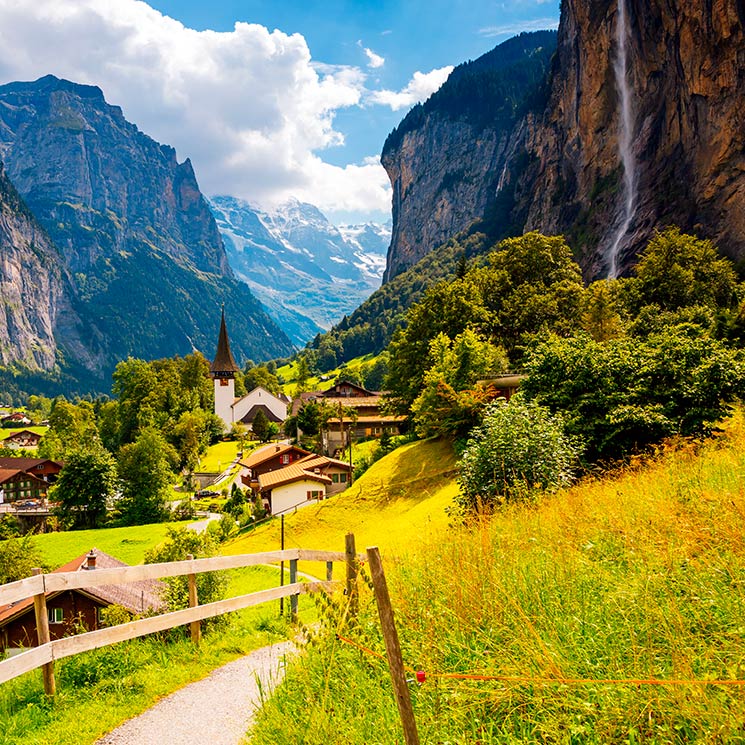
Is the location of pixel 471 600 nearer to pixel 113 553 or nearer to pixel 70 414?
pixel 113 553

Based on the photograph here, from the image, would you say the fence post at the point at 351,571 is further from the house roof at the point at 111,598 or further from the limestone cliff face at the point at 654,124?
the limestone cliff face at the point at 654,124

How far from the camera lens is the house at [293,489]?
40.0 metres

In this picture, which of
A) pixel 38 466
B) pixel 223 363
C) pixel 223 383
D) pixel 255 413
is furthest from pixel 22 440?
pixel 255 413

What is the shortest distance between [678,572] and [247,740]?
11.5 ft

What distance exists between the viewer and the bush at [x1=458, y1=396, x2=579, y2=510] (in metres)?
12.5

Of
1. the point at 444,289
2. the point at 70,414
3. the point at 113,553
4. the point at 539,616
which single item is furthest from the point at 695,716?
the point at 70,414

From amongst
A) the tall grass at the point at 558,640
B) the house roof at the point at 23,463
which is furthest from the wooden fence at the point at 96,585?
the house roof at the point at 23,463

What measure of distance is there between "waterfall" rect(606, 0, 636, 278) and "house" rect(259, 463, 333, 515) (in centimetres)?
4907

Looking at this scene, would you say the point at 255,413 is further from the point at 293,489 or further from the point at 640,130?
the point at 640,130

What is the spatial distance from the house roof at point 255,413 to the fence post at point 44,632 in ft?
311

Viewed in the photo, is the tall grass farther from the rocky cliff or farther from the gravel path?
the rocky cliff

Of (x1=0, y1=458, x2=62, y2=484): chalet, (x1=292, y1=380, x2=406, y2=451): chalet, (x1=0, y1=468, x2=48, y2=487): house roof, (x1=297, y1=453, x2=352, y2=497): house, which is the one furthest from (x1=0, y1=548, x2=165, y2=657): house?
(x1=0, y1=458, x2=62, y2=484): chalet

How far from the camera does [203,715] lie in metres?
4.89

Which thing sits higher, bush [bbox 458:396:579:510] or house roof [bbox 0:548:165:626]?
bush [bbox 458:396:579:510]
